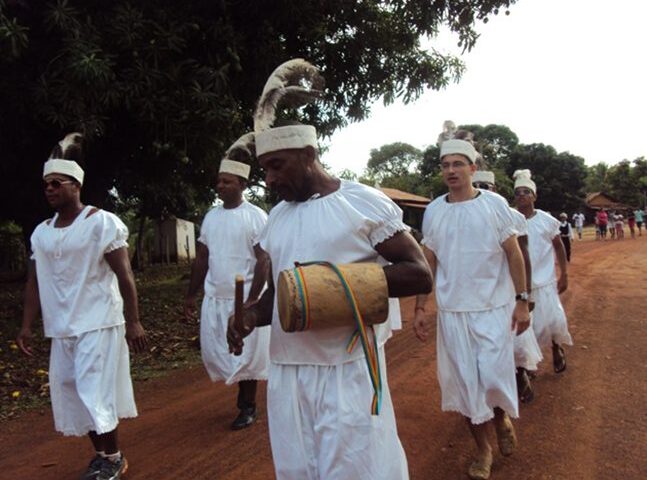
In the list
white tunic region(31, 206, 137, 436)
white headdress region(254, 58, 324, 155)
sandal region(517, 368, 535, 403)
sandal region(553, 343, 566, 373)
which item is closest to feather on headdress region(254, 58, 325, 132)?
white headdress region(254, 58, 324, 155)

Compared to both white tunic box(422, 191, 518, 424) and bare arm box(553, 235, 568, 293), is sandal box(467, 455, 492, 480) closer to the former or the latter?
white tunic box(422, 191, 518, 424)

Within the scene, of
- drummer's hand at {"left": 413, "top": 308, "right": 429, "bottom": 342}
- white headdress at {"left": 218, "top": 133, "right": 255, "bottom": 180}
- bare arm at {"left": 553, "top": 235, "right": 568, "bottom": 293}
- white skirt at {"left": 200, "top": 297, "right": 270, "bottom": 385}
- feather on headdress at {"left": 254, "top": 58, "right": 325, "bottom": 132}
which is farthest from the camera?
bare arm at {"left": 553, "top": 235, "right": 568, "bottom": 293}

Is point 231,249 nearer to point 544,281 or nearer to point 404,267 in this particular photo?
point 404,267

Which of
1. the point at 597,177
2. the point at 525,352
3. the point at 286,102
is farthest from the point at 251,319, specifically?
the point at 597,177

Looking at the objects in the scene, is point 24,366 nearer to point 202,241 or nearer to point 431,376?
point 202,241

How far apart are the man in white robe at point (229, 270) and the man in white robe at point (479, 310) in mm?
1767

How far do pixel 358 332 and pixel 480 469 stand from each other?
2033mm

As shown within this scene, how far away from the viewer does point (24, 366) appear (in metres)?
7.41

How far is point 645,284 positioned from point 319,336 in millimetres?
13034

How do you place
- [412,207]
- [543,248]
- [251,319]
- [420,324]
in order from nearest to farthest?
[251,319], [420,324], [543,248], [412,207]

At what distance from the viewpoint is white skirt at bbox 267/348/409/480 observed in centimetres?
240

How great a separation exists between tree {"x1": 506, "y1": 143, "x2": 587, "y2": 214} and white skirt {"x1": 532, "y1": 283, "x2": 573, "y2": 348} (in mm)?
40080

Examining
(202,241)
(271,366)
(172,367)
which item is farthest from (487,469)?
(172,367)

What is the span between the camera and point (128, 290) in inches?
160
